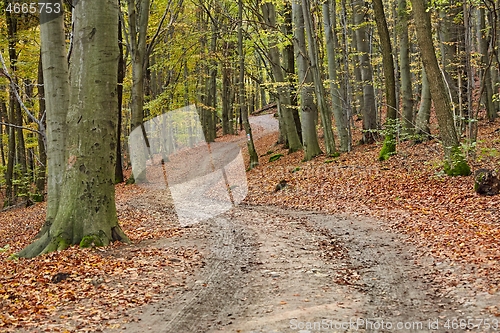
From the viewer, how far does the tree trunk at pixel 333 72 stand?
1780 centimetres

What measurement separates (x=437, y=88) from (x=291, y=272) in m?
7.41

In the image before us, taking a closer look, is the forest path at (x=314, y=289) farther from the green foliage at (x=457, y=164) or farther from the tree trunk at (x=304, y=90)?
the tree trunk at (x=304, y=90)

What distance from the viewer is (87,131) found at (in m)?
8.15

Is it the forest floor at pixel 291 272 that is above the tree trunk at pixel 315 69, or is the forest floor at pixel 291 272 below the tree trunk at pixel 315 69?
below

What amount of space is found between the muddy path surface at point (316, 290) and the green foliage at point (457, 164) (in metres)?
3.88

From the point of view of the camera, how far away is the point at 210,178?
21578 millimetres

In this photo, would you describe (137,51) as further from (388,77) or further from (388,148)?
(388,148)

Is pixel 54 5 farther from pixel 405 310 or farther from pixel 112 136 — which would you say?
pixel 405 310

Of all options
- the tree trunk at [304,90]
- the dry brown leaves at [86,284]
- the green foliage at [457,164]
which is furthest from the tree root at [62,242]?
the tree trunk at [304,90]

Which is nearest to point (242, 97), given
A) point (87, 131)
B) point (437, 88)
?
point (437, 88)

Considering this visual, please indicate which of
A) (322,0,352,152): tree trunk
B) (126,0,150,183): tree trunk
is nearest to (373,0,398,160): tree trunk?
(322,0,352,152): tree trunk

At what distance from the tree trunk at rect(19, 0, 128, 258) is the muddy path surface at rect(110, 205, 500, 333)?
4.99 feet

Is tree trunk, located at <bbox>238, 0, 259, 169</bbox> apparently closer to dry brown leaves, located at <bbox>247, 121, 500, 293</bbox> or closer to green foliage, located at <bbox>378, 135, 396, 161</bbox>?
dry brown leaves, located at <bbox>247, 121, 500, 293</bbox>

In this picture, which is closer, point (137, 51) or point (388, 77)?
point (388, 77)
